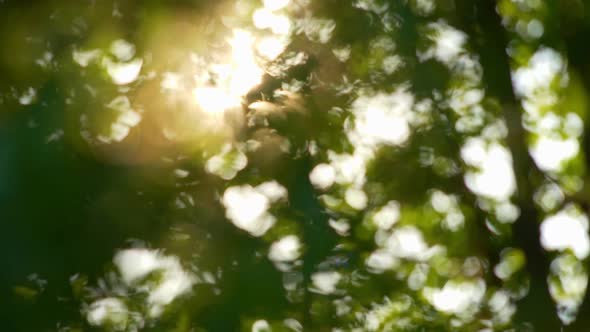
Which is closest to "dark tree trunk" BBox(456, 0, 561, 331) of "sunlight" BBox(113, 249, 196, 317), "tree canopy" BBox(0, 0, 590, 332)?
"tree canopy" BBox(0, 0, 590, 332)

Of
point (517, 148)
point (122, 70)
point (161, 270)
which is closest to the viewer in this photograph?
point (161, 270)

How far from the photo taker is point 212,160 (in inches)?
104

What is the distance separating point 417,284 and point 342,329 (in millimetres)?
1154

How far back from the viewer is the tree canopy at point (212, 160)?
7.14 feet

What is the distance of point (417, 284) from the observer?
172 inches

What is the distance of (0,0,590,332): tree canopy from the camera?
2178 millimetres

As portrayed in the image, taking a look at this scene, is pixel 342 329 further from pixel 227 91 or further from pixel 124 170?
pixel 124 170

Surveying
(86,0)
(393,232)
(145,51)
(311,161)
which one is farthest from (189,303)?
(393,232)

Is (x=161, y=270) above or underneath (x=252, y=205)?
underneath

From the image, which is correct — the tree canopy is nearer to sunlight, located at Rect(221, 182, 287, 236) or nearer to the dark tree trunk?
sunlight, located at Rect(221, 182, 287, 236)

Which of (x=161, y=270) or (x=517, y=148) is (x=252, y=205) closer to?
(x=161, y=270)

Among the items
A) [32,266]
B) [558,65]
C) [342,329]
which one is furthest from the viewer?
[558,65]

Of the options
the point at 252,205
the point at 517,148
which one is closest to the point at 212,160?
the point at 252,205

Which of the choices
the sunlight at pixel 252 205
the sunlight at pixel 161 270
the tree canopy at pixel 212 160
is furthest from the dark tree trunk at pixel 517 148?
the sunlight at pixel 161 270
